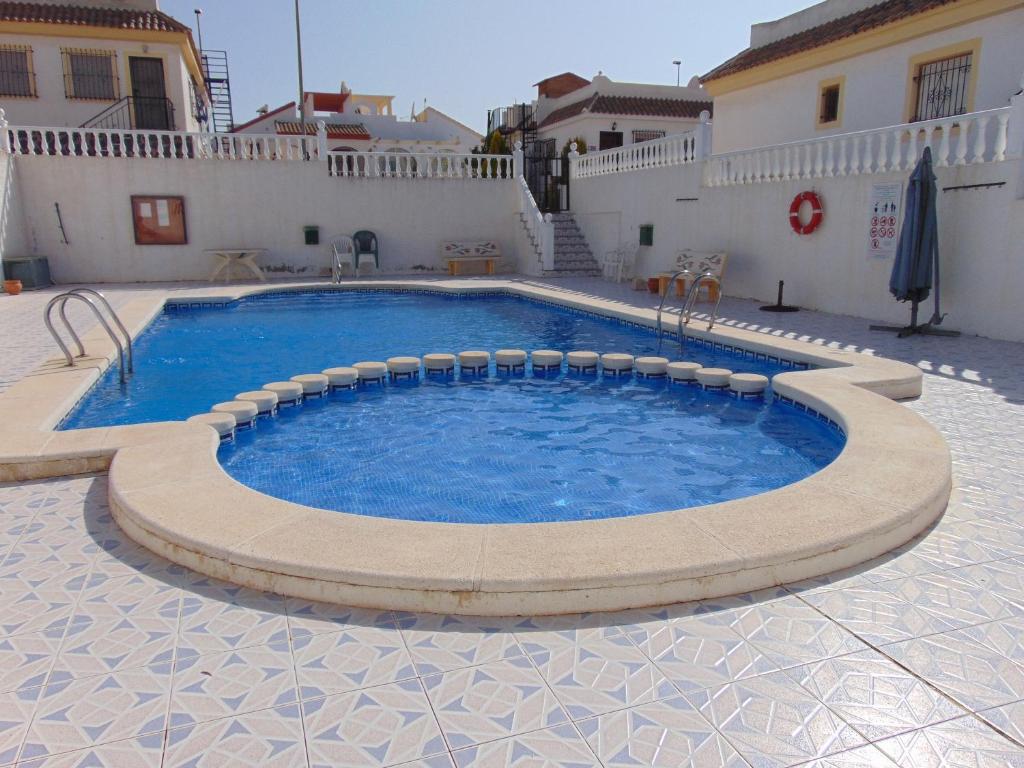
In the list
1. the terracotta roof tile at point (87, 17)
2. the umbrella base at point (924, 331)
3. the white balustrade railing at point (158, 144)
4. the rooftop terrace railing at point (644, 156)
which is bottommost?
the umbrella base at point (924, 331)

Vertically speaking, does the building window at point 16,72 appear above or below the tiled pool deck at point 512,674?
above

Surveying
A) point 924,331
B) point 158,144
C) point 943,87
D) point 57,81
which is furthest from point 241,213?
point 943,87

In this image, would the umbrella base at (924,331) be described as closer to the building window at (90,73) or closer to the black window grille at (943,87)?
the black window grille at (943,87)

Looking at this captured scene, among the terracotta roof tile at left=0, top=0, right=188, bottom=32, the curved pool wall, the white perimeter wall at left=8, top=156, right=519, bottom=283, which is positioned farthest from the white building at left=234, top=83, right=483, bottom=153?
the curved pool wall

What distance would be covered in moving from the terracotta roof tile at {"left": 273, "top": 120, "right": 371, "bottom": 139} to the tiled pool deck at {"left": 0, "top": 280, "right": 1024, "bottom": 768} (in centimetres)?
3379

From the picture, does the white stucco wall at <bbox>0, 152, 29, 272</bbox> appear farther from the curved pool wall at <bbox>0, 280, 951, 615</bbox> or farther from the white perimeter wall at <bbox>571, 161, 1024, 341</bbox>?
the white perimeter wall at <bbox>571, 161, 1024, 341</bbox>

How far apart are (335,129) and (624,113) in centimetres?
1478

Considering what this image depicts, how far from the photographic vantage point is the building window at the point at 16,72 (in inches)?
794

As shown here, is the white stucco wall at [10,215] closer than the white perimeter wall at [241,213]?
Yes

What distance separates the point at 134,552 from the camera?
151 inches

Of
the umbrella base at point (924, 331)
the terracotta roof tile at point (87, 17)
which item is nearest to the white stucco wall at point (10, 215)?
the terracotta roof tile at point (87, 17)

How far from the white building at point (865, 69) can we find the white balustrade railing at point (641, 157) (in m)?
3.73

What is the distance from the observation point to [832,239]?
1181 cm

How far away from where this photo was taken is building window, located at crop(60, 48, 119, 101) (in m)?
20.7
